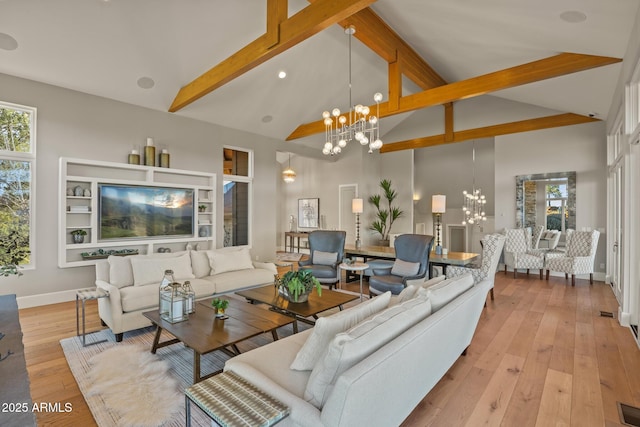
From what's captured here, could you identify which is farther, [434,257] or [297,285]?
[434,257]

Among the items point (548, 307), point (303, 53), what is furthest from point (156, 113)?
point (548, 307)

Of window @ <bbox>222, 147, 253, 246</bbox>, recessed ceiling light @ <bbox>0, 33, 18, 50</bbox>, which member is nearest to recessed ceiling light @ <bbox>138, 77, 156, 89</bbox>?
recessed ceiling light @ <bbox>0, 33, 18, 50</bbox>

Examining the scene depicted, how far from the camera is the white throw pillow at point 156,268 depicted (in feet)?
12.4

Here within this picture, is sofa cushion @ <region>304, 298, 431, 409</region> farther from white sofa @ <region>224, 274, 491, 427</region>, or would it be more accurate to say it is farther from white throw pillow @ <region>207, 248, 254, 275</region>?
white throw pillow @ <region>207, 248, 254, 275</region>

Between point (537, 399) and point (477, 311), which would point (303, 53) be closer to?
point (477, 311)

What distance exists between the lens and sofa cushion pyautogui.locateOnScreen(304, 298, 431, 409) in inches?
55.6

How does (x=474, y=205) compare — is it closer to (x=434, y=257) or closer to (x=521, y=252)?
(x=521, y=252)

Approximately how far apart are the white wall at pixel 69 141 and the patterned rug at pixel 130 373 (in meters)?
1.85

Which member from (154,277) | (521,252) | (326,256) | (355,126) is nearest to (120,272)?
(154,277)

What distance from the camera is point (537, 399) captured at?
7.51 ft

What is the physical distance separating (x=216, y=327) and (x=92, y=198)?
3607 mm

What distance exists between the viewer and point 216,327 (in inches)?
105

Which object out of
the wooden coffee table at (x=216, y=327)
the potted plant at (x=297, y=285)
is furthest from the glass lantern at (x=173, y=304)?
the potted plant at (x=297, y=285)

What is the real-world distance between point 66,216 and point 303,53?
15.1 feet
